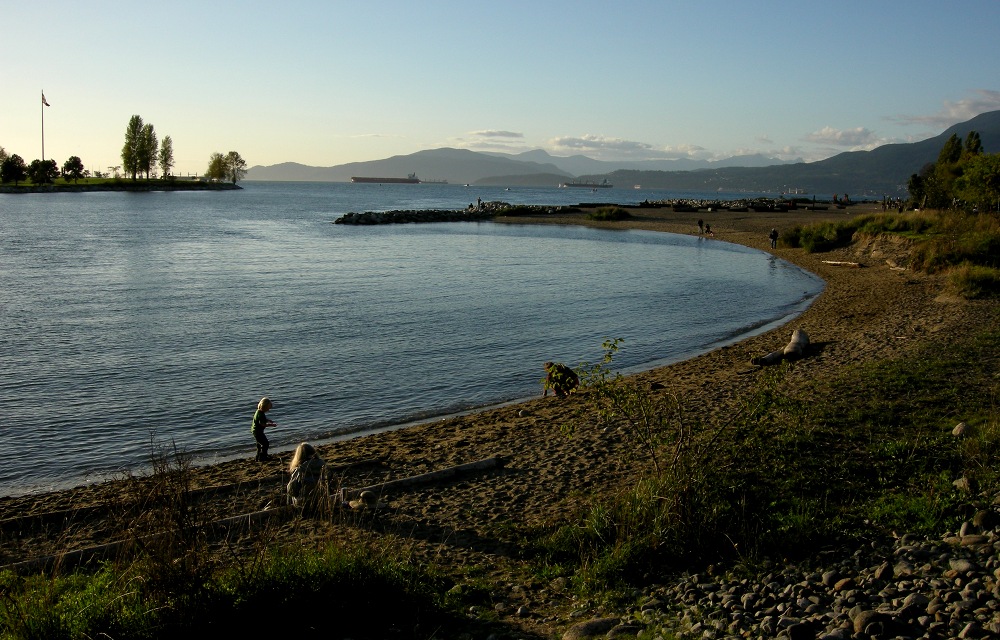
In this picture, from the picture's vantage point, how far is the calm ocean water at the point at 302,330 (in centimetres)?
1524

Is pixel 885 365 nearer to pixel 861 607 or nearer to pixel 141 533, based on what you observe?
pixel 861 607

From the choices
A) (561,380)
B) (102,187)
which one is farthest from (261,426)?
(102,187)

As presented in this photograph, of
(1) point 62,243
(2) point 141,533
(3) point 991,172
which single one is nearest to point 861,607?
(2) point 141,533

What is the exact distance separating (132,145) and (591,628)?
19124 centimetres

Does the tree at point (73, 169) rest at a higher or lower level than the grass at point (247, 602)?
higher

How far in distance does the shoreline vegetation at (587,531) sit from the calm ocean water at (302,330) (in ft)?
8.34

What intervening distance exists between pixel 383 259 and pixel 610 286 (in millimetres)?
17414

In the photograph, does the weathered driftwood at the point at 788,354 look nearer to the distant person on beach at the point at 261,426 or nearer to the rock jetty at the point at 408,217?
the distant person on beach at the point at 261,426

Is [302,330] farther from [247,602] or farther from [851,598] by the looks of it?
[851,598]

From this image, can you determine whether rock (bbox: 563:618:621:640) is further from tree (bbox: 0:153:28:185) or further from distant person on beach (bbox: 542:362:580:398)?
tree (bbox: 0:153:28:185)

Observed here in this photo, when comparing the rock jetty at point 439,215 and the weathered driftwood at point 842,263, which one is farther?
the rock jetty at point 439,215

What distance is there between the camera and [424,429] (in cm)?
1496

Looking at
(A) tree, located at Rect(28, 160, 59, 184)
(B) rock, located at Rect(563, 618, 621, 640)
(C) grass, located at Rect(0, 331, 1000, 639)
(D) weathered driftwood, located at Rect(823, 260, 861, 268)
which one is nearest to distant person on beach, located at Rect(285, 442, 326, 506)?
(C) grass, located at Rect(0, 331, 1000, 639)

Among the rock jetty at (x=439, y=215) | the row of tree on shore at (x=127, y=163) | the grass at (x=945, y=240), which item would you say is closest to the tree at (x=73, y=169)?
the row of tree on shore at (x=127, y=163)
